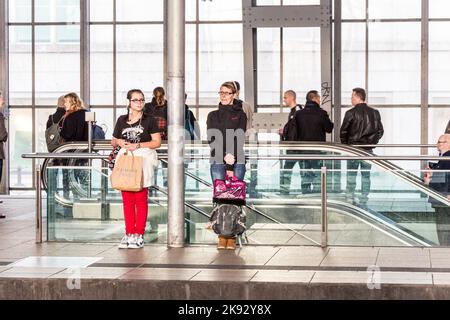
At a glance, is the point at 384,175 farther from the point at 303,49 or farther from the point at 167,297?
the point at 303,49

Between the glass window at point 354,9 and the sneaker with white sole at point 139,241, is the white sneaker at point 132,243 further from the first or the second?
the glass window at point 354,9

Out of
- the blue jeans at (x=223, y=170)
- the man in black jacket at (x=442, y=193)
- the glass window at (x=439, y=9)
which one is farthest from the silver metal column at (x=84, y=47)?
the man in black jacket at (x=442, y=193)

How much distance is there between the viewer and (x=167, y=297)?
939 centimetres

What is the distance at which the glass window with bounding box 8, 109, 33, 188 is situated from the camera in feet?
75.4

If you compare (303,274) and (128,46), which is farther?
(128,46)

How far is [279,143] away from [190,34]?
364 inches

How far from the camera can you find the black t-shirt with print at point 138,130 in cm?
1180

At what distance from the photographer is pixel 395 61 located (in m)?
22.0

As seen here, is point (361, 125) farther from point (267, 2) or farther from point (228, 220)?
point (267, 2)

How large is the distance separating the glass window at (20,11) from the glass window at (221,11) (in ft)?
11.8

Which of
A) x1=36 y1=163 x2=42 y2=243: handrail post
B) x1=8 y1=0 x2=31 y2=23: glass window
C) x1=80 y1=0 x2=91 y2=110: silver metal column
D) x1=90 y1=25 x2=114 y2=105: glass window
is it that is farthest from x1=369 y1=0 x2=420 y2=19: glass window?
x1=36 y1=163 x2=42 y2=243: handrail post

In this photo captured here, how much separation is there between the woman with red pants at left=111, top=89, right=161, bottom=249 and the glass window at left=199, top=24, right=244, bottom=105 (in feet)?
34.7

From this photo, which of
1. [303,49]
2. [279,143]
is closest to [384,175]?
[279,143]

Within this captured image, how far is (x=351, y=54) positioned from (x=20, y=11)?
22.5 ft
